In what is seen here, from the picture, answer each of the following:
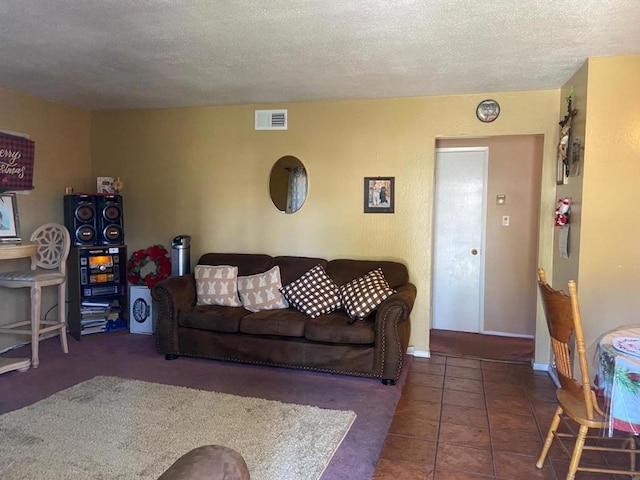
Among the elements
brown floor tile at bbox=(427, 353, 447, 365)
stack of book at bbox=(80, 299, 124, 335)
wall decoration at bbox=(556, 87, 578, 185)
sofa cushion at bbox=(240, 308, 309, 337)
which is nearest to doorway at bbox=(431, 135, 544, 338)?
brown floor tile at bbox=(427, 353, 447, 365)

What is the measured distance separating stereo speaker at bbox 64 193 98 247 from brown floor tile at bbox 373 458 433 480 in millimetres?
3550

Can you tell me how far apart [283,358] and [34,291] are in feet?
6.79

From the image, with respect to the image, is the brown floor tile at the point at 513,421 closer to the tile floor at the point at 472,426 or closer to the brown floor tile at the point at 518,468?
the tile floor at the point at 472,426

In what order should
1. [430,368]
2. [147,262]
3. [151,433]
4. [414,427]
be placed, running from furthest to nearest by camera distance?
1. [147,262]
2. [430,368]
3. [414,427]
4. [151,433]

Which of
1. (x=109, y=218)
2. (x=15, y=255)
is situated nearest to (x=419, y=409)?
(x=15, y=255)

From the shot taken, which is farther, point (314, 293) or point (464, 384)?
point (314, 293)

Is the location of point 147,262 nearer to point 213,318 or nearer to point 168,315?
point 168,315

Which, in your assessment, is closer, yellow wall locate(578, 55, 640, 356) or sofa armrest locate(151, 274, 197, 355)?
yellow wall locate(578, 55, 640, 356)

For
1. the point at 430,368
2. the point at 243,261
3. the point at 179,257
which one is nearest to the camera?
the point at 430,368

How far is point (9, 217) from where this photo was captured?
405 centimetres

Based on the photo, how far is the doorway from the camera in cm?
468

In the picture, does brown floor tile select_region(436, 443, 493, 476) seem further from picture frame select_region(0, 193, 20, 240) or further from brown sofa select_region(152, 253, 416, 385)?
picture frame select_region(0, 193, 20, 240)

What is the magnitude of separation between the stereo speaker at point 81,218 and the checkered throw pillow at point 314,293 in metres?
2.06

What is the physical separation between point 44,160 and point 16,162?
1.24 feet
